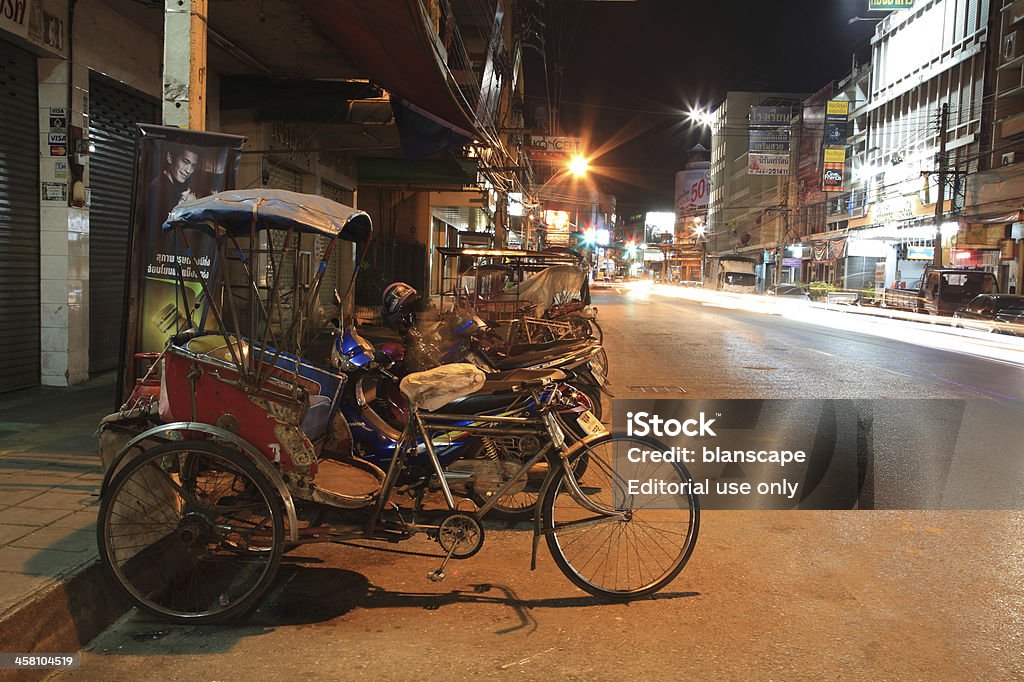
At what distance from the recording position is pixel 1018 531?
5016 mm

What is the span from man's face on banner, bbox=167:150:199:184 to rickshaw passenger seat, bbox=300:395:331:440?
2459mm

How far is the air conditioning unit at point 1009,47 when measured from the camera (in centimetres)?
3219

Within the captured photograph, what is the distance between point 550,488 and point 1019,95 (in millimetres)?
37996

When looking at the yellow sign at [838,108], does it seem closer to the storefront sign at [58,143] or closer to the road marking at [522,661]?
the storefront sign at [58,143]

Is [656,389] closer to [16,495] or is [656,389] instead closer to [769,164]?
[16,495]

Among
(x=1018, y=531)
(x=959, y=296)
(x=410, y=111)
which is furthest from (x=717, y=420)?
(x=959, y=296)

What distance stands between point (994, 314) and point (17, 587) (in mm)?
22218

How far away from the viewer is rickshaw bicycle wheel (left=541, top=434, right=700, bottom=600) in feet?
12.7

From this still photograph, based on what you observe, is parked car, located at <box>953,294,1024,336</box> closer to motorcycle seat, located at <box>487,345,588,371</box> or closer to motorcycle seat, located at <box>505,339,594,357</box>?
motorcycle seat, located at <box>505,339,594,357</box>

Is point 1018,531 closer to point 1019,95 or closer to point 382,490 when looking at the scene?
point 382,490

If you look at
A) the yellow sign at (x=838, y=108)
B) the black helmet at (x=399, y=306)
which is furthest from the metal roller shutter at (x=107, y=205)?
the yellow sign at (x=838, y=108)

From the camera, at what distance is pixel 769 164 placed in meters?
43.1

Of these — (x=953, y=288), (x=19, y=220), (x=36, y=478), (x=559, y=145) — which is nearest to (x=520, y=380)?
(x=36, y=478)

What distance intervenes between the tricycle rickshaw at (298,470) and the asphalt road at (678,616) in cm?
22
